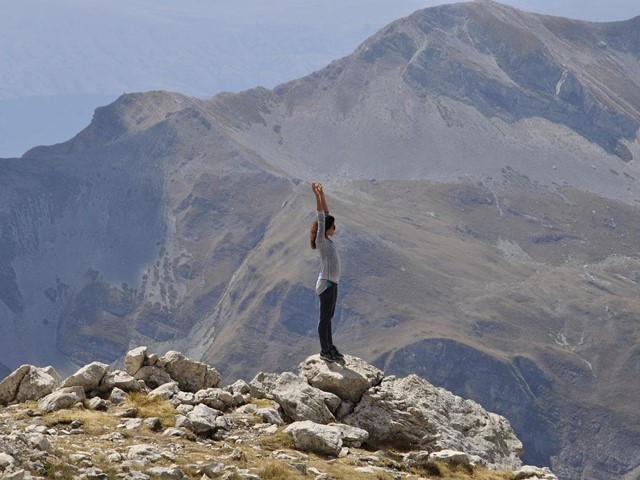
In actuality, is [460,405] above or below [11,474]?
below

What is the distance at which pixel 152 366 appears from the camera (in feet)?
114

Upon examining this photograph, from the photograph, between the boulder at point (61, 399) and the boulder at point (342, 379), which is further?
the boulder at point (342, 379)

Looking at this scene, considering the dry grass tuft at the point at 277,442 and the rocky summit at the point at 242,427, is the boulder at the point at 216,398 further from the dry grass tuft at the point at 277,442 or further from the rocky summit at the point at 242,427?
the dry grass tuft at the point at 277,442

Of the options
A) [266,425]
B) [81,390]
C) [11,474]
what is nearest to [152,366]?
[81,390]

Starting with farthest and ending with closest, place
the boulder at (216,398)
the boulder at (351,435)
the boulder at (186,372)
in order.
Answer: the boulder at (186,372) < the boulder at (216,398) < the boulder at (351,435)

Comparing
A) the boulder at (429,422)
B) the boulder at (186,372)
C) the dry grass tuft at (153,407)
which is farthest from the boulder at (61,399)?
the boulder at (429,422)

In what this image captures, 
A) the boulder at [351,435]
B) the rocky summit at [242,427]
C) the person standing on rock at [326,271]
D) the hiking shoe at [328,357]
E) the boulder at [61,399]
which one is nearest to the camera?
the rocky summit at [242,427]

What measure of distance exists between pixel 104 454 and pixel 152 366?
1039 centimetres

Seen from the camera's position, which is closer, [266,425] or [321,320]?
[266,425]

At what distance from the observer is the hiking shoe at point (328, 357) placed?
33.6m

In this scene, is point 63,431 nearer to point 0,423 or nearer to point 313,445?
point 0,423

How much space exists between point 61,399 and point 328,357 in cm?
861

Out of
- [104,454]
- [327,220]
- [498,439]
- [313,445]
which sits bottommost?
[498,439]

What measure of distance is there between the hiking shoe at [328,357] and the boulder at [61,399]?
7765 mm
